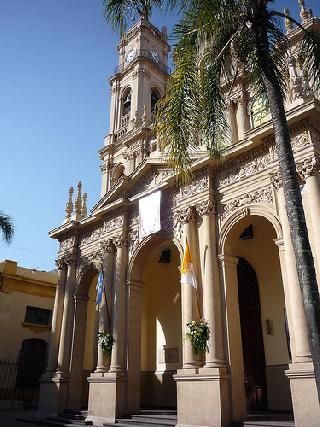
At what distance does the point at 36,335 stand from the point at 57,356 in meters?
6.71

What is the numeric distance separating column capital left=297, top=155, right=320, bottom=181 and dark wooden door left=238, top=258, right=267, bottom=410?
5536 mm

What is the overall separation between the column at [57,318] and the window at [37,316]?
598cm

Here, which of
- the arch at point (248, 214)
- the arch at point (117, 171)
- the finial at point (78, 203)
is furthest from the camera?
the arch at point (117, 171)

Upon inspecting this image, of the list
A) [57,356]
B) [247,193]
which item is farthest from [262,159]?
[57,356]

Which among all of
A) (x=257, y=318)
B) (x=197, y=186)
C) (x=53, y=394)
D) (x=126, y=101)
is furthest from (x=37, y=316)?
(x=197, y=186)

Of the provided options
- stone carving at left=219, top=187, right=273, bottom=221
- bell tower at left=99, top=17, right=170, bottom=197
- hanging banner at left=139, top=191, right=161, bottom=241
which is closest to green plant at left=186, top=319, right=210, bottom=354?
stone carving at left=219, top=187, right=273, bottom=221

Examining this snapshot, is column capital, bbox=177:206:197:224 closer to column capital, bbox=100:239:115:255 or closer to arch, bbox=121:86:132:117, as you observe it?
column capital, bbox=100:239:115:255

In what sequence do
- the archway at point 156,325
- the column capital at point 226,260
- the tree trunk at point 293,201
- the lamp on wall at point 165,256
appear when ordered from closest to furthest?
1. the tree trunk at point 293,201
2. the column capital at point 226,260
3. the archway at point 156,325
4. the lamp on wall at point 165,256

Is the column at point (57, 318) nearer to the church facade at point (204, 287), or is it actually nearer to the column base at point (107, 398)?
the church facade at point (204, 287)

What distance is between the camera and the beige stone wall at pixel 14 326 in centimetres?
2269

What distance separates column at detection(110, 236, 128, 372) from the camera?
14.9 m

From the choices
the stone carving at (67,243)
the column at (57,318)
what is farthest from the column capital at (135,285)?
the column at (57,318)

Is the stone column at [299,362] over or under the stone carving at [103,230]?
under

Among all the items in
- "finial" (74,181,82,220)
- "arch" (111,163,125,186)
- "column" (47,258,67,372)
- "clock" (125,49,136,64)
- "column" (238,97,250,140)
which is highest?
"clock" (125,49,136,64)
